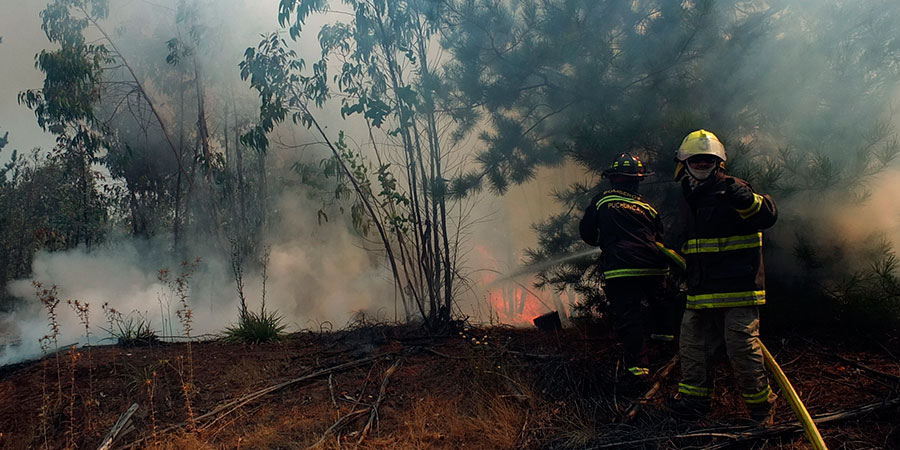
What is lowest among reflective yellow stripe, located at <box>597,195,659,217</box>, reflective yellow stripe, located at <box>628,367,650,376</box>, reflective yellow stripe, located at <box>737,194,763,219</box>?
reflective yellow stripe, located at <box>628,367,650,376</box>

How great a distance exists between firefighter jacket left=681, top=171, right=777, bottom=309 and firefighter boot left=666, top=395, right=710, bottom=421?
0.55 metres

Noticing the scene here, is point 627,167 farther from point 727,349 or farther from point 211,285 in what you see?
point 211,285

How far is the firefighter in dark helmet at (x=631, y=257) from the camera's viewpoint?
154 inches

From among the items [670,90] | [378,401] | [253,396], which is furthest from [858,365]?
[253,396]

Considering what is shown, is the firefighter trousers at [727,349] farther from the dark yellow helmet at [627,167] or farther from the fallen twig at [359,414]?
the fallen twig at [359,414]

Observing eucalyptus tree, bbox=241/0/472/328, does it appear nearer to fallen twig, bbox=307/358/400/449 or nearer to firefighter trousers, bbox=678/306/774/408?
fallen twig, bbox=307/358/400/449

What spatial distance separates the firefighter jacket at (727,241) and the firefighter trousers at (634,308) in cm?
63

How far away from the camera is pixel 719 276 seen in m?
3.18

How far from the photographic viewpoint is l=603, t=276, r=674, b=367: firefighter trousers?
386 cm

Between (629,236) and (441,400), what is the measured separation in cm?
179

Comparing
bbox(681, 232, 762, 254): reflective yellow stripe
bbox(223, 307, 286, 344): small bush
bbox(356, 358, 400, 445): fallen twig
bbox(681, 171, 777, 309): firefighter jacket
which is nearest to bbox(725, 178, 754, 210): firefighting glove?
bbox(681, 171, 777, 309): firefighter jacket

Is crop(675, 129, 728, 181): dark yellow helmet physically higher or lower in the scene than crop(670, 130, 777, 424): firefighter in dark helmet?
higher

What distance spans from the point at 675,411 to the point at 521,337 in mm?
2062

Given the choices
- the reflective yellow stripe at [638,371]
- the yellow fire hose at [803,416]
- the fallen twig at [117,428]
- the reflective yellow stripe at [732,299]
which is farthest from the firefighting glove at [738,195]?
the fallen twig at [117,428]
